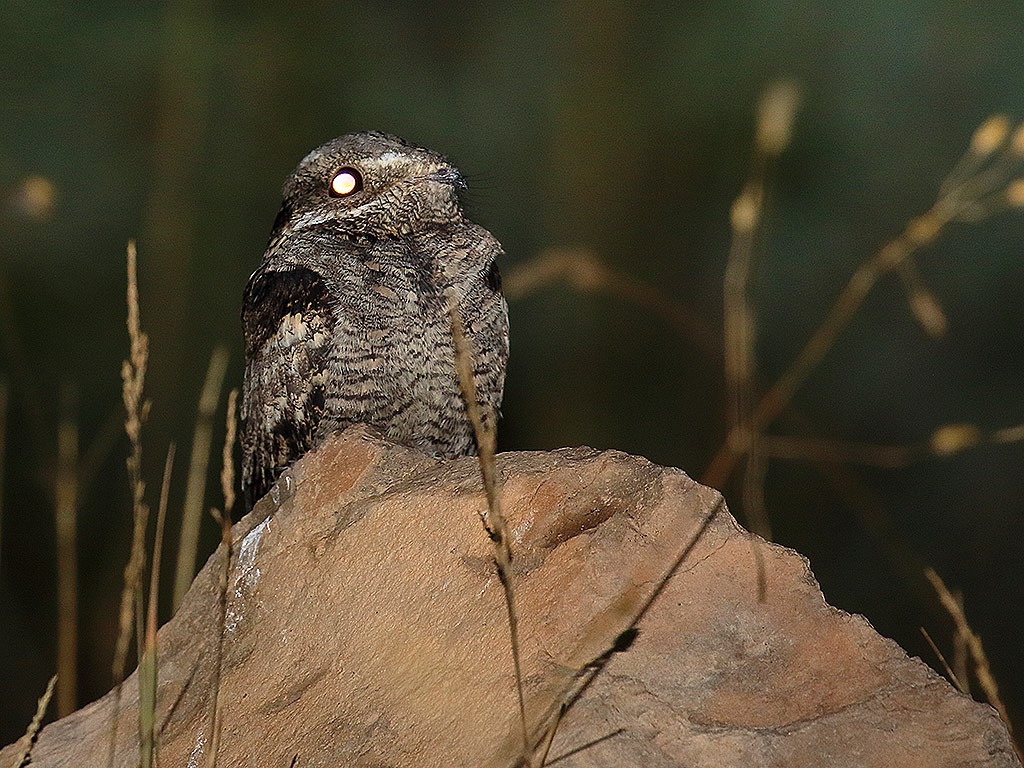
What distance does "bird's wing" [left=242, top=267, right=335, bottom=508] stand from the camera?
10.3 feet

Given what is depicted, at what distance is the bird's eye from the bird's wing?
1.16 feet

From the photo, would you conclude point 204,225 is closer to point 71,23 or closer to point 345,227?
point 71,23

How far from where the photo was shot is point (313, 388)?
315 centimetres


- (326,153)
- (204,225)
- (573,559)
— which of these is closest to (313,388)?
(326,153)

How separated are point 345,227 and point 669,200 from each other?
289cm

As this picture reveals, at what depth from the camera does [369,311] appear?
10.2 ft

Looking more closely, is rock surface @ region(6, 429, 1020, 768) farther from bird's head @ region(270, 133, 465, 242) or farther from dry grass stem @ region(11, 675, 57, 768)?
bird's head @ region(270, 133, 465, 242)

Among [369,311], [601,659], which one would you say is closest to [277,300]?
[369,311]

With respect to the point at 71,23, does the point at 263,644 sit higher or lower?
lower

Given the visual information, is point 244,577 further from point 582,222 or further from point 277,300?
point 582,222

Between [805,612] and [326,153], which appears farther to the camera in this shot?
[326,153]

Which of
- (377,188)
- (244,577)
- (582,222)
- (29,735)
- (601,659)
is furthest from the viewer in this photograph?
(582,222)

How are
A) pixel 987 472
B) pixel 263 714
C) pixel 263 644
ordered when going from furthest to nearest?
pixel 987 472 < pixel 263 644 < pixel 263 714

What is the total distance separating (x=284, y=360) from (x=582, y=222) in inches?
123
